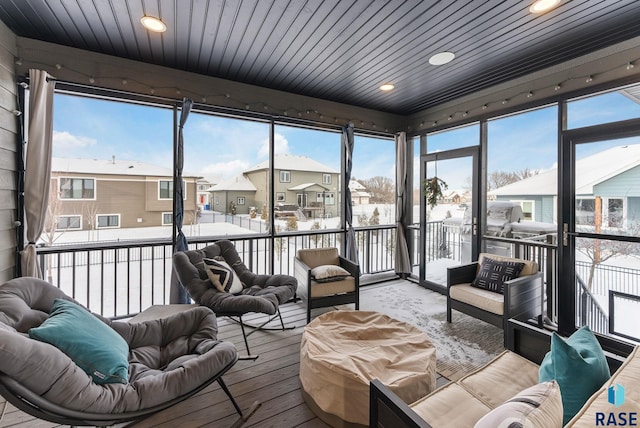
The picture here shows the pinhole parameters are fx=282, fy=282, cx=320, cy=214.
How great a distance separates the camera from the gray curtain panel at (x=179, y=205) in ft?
10.2

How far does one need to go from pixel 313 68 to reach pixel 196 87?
138cm

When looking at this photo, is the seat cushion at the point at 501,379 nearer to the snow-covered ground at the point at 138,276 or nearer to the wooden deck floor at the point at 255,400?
the wooden deck floor at the point at 255,400

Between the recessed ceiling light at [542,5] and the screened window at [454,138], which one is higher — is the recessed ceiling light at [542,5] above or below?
above

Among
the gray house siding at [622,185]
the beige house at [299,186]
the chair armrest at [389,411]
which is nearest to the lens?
the chair armrest at [389,411]

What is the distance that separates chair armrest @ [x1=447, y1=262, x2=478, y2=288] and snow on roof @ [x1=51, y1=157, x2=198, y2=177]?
3266 millimetres

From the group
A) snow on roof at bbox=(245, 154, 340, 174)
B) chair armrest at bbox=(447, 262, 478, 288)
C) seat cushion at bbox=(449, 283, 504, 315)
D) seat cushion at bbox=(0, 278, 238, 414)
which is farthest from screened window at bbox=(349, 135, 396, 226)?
seat cushion at bbox=(0, 278, 238, 414)

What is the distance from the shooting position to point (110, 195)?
301 cm

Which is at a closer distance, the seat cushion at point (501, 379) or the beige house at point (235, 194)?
the seat cushion at point (501, 379)

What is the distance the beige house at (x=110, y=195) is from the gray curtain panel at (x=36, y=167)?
0.18 meters

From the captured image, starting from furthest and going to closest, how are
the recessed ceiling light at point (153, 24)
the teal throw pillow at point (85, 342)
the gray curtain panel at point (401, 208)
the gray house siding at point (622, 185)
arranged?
the gray curtain panel at point (401, 208)
the gray house siding at point (622, 185)
the recessed ceiling light at point (153, 24)
the teal throw pillow at point (85, 342)

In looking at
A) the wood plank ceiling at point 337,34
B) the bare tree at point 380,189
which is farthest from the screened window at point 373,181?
the wood plank ceiling at point 337,34

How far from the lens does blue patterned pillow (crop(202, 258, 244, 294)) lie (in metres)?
2.71

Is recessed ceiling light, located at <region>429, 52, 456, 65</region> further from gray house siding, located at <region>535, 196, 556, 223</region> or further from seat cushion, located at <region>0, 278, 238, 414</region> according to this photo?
seat cushion, located at <region>0, 278, 238, 414</region>

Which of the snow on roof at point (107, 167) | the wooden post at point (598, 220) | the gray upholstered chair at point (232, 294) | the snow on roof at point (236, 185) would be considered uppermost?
the snow on roof at point (107, 167)
